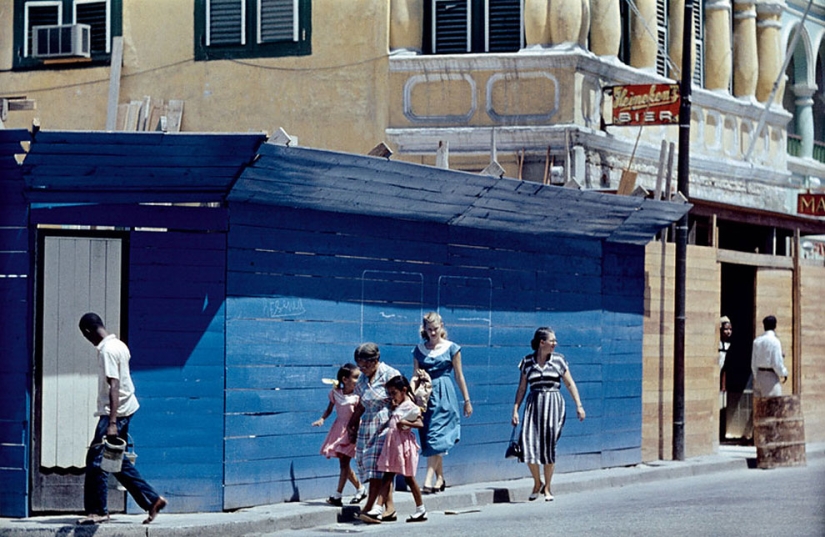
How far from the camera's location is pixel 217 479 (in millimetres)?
14312

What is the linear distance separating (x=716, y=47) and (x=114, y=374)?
1558 centimetres

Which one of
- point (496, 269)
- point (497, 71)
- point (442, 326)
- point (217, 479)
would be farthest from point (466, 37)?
point (217, 479)

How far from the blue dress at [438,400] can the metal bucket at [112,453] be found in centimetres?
377

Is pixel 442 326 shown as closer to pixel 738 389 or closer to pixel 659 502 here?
pixel 659 502

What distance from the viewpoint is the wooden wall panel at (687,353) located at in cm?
2078

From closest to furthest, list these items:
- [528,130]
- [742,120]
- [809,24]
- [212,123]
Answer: [528,130] → [212,123] → [742,120] → [809,24]

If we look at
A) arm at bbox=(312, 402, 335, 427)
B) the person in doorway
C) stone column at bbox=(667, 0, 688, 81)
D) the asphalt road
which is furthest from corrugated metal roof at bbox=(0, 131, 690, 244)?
stone column at bbox=(667, 0, 688, 81)

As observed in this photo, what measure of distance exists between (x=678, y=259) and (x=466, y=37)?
4.25 m

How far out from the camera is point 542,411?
1697 centimetres

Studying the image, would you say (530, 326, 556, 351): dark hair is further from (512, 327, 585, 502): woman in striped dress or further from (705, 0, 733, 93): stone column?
(705, 0, 733, 93): stone column

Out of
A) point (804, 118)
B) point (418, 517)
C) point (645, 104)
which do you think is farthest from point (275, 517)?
point (804, 118)

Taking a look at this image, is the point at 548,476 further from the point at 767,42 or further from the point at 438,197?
the point at 767,42

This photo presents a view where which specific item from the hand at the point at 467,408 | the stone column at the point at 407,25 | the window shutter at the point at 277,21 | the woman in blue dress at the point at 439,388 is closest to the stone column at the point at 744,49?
the stone column at the point at 407,25

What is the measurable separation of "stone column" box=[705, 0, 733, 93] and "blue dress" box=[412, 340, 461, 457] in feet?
38.6
